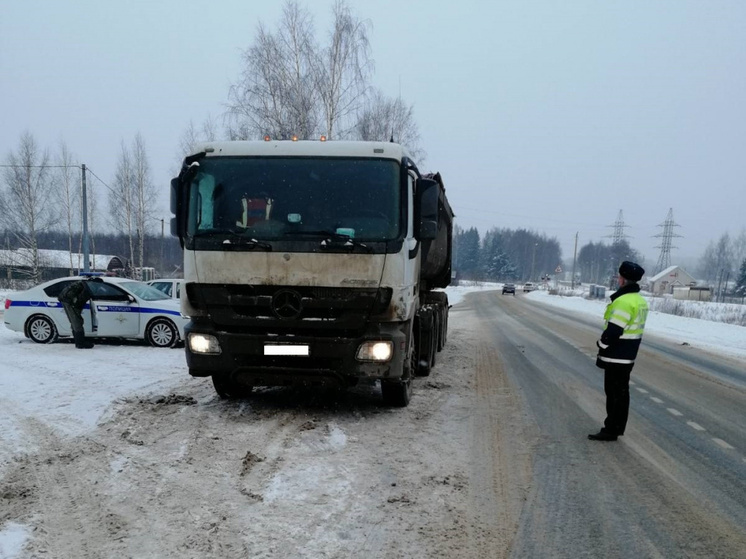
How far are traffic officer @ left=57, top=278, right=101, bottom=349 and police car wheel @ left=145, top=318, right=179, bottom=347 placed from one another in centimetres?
110

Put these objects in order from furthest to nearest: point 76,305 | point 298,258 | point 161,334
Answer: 1. point 161,334
2. point 76,305
3. point 298,258

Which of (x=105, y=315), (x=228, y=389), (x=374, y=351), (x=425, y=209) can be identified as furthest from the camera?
(x=105, y=315)

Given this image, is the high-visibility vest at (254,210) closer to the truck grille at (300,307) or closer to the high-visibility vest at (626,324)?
the truck grille at (300,307)

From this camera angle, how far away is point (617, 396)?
17.0 feet

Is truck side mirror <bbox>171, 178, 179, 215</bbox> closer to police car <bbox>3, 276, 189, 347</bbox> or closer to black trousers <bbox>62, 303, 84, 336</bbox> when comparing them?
police car <bbox>3, 276, 189, 347</bbox>

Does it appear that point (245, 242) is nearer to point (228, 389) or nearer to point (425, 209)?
point (425, 209)

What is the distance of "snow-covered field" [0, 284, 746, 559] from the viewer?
4.60 m

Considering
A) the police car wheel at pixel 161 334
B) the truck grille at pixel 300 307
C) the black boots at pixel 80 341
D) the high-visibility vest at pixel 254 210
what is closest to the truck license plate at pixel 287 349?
the truck grille at pixel 300 307

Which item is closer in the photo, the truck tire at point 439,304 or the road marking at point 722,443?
the road marking at point 722,443

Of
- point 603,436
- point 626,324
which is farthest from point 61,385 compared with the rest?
point 626,324

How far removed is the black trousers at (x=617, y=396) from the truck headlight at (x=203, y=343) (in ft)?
13.2

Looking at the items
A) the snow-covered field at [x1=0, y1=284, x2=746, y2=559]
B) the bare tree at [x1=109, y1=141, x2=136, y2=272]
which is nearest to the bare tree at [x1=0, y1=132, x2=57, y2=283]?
the bare tree at [x1=109, y1=141, x2=136, y2=272]

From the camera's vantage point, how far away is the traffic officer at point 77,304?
9.67 metres

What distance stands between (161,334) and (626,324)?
8.73m
